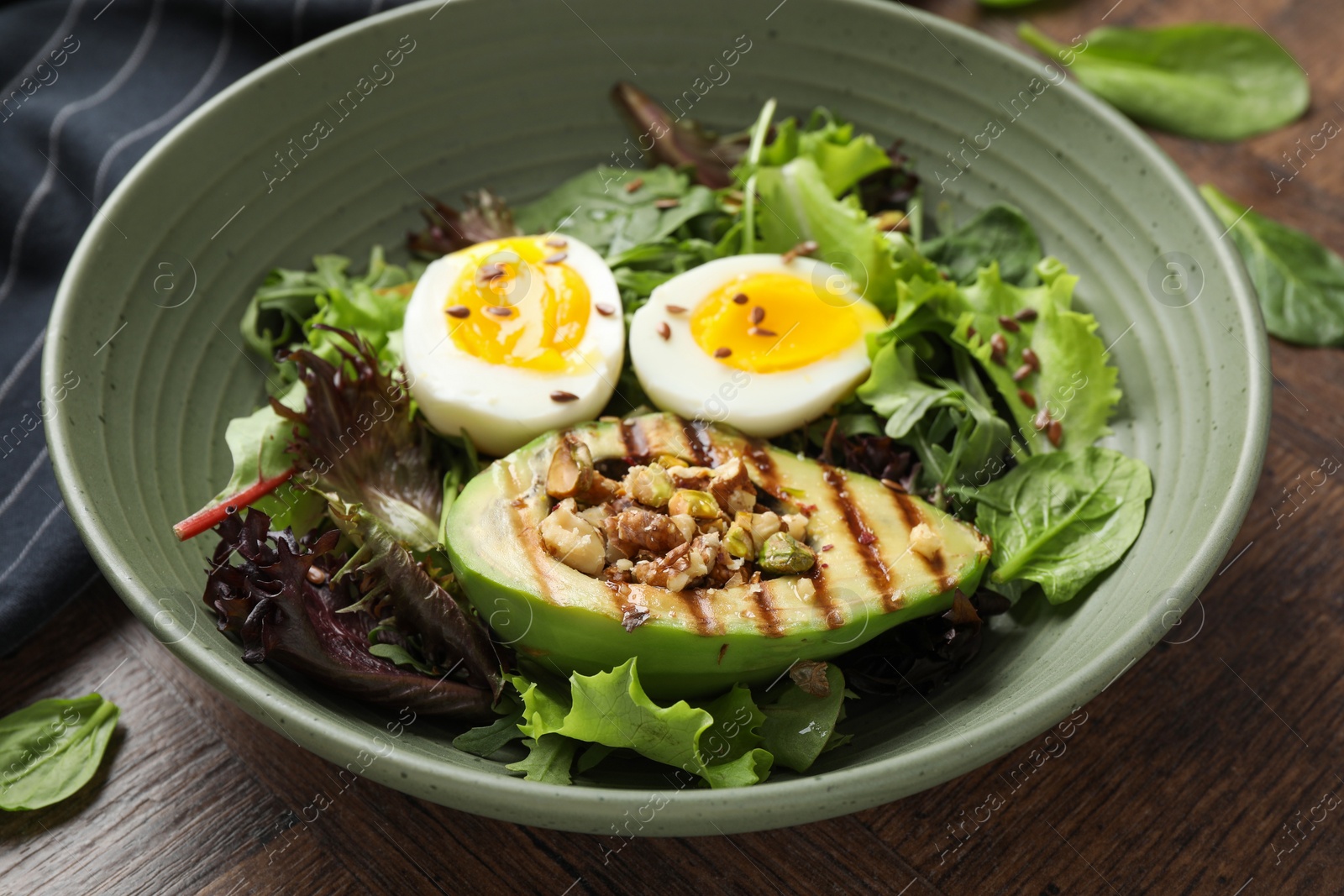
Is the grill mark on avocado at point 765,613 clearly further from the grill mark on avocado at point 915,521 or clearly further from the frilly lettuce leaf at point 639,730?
the grill mark on avocado at point 915,521

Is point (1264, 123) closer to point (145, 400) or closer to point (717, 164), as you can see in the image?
point (717, 164)

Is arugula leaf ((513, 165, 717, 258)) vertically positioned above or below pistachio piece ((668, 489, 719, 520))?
above

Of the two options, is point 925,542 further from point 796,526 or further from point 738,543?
point 738,543

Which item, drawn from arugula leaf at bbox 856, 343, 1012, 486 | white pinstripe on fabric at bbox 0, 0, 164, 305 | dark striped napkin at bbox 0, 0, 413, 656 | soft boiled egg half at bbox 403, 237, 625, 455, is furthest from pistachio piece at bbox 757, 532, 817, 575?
white pinstripe on fabric at bbox 0, 0, 164, 305

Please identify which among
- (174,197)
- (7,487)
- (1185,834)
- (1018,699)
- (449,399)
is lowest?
(1185,834)

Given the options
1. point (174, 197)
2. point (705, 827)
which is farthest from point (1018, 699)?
point (174, 197)

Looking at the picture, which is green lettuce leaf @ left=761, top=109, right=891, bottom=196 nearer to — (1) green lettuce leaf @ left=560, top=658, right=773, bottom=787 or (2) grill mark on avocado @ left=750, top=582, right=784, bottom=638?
(2) grill mark on avocado @ left=750, top=582, right=784, bottom=638
